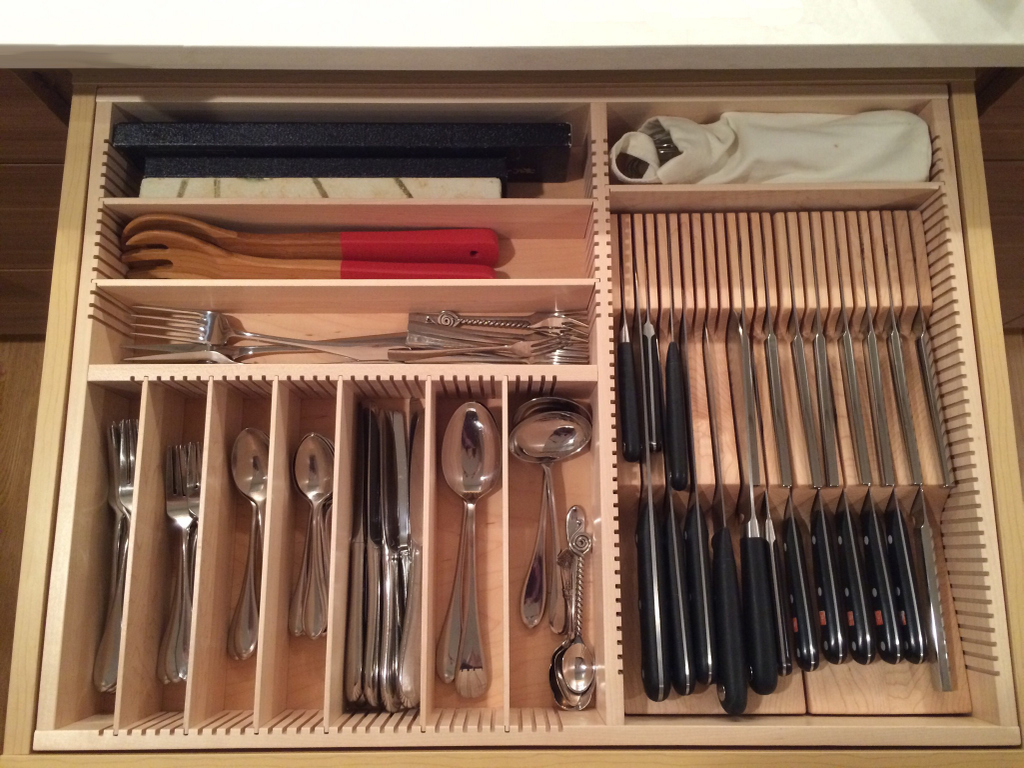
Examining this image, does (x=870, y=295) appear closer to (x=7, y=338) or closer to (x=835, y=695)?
(x=835, y=695)

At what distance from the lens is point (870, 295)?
1048mm

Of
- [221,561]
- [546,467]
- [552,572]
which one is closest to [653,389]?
[546,467]

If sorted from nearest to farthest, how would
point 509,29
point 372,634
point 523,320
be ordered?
point 509,29 → point 372,634 → point 523,320

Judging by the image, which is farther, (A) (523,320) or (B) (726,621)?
(A) (523,320)

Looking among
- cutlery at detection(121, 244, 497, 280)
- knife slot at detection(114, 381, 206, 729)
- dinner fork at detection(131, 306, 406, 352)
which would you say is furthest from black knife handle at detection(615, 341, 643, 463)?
knife slot at detection(114, 381, 206, 729)

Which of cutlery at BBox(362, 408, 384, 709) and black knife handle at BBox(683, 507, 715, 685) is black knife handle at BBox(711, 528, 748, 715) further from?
cutlery at BBox(362, 408, 384, 709)

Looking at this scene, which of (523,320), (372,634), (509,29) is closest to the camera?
(509,29)

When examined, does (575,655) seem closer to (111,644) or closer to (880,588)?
(880,588)

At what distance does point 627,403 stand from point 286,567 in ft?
1.76

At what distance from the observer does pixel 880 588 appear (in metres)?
0.96

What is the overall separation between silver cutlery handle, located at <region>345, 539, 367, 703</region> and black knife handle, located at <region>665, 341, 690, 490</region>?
45cm

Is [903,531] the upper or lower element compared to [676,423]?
lower

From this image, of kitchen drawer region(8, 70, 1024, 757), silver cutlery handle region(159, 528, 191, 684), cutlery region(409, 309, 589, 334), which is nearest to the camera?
kitchen drawer region(8, 70, 1024, 757)

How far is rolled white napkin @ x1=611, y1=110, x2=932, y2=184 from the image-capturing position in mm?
1033
